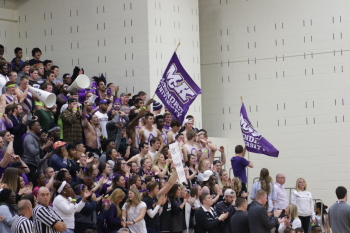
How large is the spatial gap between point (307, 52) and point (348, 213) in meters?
9.21

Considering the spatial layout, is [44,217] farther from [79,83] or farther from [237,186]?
[79,83]

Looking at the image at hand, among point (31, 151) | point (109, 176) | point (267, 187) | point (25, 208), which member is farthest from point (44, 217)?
point (267, 187)

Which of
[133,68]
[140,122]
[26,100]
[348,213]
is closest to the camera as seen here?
[348,213]

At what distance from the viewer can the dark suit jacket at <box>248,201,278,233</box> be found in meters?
10.7

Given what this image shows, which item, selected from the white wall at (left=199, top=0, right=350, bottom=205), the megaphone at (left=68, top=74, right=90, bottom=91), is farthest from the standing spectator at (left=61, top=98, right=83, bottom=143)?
the white wall at (left=199, top=0, right=350, bottom=205)

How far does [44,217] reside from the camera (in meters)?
9.36

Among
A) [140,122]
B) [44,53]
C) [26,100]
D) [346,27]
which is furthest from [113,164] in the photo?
[346,27]

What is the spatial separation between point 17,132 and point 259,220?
4.56 meters

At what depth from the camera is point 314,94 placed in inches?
792

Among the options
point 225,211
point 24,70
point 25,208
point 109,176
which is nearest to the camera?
point 25,208

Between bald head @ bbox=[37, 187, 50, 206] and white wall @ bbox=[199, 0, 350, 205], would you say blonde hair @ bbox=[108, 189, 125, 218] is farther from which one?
white wall @ bbox=[199, 0, 350, 205]

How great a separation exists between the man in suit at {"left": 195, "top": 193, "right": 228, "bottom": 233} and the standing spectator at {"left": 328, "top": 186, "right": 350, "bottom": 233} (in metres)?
1.77

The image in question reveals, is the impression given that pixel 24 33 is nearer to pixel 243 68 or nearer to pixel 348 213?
pixel 243 68

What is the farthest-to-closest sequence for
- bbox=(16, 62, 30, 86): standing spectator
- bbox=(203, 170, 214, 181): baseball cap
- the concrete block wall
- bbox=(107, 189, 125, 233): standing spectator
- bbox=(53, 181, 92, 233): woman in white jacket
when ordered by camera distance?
the concrete block wall → bbox=(16, 62, 30, 86): standing spectator → bbox=(203, 170, 214, 181): baseball cap → bbox=(107, 189, 125, 233): standing spectator → bbox=(53, 181, 92, 233): woman in white jacket
